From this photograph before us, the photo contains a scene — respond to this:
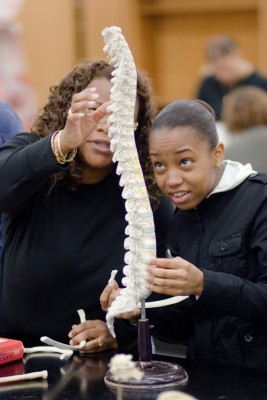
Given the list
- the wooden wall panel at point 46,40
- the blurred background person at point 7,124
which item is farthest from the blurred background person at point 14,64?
the blurred background person at point 7,124

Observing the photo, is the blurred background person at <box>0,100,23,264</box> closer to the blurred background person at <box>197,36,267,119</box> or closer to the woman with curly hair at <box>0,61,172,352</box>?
the woman with curly hair at <box>0,61,172,352</box>

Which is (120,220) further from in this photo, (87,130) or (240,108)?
(240,108)

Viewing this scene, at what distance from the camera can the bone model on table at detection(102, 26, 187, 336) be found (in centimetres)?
170

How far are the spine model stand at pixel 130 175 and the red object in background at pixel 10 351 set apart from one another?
313mm

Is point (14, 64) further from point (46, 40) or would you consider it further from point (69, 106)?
point (69, 106)

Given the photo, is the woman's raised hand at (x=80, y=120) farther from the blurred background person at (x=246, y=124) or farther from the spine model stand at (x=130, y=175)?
the blurred background person at (x=246, y=124)

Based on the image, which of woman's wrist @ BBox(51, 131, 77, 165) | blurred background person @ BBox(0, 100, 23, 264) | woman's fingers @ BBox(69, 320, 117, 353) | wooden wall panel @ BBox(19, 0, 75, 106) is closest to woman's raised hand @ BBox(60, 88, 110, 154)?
woman's wrist @ BBox(51, 131, 77, 165)

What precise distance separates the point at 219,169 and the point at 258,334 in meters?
0.36

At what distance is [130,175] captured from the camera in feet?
5.59

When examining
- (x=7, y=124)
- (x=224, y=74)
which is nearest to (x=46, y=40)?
(x=224, y=74)

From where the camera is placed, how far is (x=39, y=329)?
206 centimetres

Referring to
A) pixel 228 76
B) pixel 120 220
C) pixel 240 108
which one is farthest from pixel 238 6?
pixel 120 220

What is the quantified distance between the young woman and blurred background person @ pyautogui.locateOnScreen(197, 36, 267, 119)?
429 cm

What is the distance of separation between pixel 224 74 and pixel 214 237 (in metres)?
4.60
